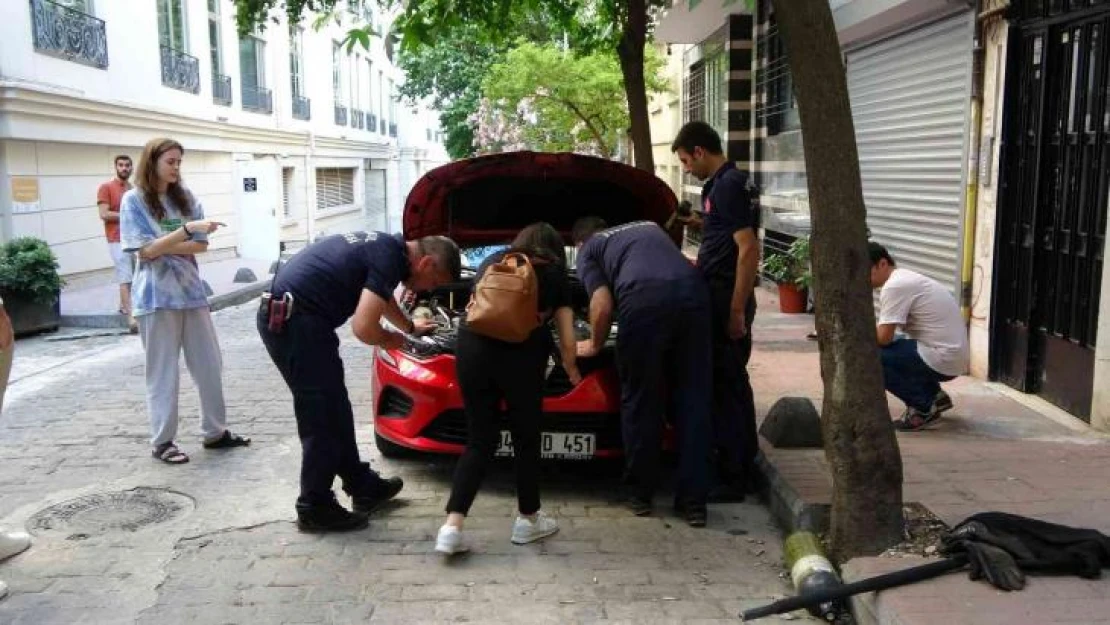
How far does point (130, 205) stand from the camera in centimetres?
580

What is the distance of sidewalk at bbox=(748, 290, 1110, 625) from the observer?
11.6ft

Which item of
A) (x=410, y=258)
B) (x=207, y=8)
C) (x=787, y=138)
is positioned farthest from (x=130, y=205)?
(x=207, y=8)

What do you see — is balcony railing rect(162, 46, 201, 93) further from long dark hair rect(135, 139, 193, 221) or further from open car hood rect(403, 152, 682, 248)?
open car hood rect(403, 152, 682, 248)

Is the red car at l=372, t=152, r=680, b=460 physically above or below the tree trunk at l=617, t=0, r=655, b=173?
below

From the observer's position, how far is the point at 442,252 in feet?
15.1

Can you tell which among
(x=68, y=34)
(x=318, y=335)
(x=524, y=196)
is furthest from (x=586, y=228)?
(x=68, y=34)

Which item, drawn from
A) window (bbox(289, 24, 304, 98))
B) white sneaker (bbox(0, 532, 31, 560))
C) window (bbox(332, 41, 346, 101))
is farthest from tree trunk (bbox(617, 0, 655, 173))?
window (bbox(332, 41, 346, 101))

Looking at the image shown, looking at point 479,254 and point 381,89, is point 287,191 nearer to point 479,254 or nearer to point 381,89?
point 381,89

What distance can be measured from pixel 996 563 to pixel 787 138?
9667 mm

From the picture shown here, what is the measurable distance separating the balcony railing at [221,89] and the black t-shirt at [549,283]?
59.8 feet

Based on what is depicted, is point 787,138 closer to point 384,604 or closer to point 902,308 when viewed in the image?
point 902,308

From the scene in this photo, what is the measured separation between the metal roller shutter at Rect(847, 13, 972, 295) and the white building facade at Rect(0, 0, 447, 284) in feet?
14.9

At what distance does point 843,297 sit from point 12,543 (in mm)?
3755

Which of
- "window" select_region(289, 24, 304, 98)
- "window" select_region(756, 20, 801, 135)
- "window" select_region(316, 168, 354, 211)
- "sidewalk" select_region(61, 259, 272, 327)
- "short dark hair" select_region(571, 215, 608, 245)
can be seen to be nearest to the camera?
"short dark hair" select_region(571, 215, 608, 245)
